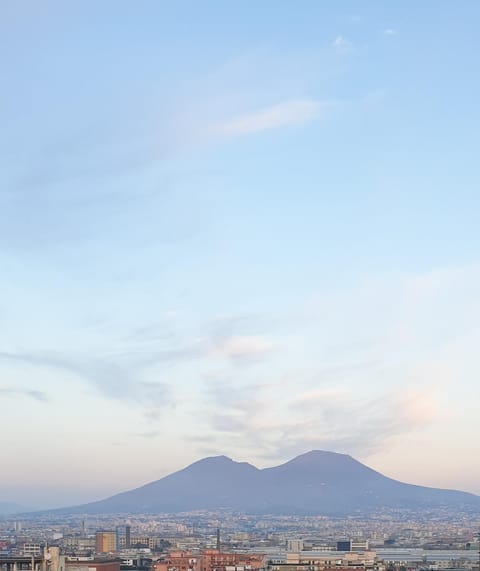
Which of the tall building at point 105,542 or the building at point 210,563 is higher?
the tall building at point 105,542

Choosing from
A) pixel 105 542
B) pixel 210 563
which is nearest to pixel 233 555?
pixel 210 563

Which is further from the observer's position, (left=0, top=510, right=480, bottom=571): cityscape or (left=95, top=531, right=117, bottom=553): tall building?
(left=95, top=531, right=117, bottom=553): tall building

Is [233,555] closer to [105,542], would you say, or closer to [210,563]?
[210,563]

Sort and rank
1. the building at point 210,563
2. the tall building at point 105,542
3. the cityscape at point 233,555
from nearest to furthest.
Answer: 1. the cityscape at point 233,555
2. the building at point 210,563
3. the tall building at point 105,542

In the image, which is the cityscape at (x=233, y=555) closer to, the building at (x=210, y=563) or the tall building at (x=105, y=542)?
the building at (x=210, y=563)

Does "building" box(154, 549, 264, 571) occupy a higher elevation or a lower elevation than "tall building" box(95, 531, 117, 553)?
lower

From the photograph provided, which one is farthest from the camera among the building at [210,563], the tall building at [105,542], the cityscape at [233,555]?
the tall building at [105,542]

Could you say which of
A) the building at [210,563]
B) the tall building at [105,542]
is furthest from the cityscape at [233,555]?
the tall building at [105,542]

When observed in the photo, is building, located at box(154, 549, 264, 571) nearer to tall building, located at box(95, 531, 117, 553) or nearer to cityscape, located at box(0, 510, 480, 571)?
cityscape, located at box(0, 510, 480, 571)

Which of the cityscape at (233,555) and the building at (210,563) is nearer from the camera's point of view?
the cityscape at (233,555)

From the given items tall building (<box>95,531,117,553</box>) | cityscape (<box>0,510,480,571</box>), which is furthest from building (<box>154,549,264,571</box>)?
tall building (<box>95,531,117,553</box>)

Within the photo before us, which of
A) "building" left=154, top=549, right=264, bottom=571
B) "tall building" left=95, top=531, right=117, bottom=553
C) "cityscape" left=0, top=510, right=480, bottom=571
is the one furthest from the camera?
"tall building" left=95, top=531, right=117, bottom=553

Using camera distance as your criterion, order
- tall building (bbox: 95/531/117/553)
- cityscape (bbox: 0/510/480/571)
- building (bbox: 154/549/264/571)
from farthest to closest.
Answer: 1. tall building (bbox: 95/531/117/553)
2. building (bbox: 154/549/264/571)
3. cityscape (bbox: 0/510/480/571)

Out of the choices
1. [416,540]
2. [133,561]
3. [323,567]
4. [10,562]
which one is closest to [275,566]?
[323,567]
